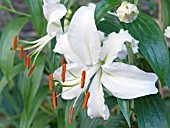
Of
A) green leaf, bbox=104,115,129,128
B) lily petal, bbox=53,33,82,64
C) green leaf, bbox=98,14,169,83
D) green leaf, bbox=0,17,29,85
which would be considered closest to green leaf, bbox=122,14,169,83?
green leaf, bbox=98,14,169,83

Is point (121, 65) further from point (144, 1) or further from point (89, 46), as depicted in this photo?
point (144, 1)

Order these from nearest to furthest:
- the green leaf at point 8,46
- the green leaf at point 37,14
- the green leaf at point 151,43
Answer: the green leaf at point 151,43, the green leaf at point 37,14, the green leaf at point 8,46

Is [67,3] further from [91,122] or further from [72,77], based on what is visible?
[91,122]

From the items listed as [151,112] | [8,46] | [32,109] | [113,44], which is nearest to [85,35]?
[113,44]

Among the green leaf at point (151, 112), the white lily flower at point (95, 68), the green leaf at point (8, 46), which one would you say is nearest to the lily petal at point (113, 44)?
the white lily flower at point (95, 68)

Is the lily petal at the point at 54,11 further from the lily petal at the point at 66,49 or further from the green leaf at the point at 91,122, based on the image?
the green leaf at the point at 91,122

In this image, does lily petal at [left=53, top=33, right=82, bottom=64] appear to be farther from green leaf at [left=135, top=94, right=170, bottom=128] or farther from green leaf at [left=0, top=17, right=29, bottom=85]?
green leaf at [left=0, top=17, right=29, bottom=85]

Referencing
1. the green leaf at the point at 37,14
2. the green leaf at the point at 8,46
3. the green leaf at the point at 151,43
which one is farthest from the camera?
the green leaf at the point at 8,46
